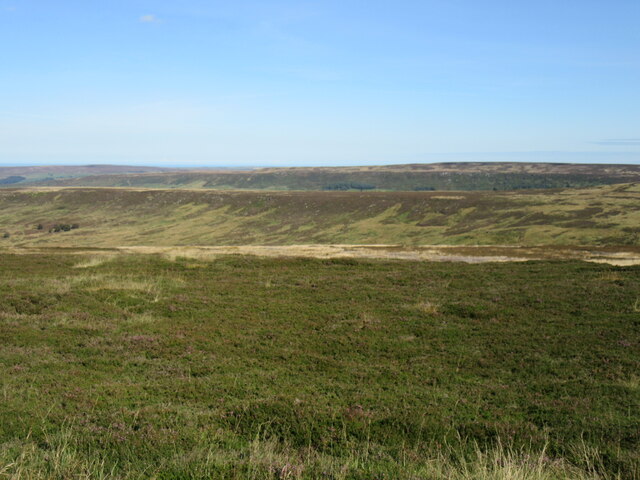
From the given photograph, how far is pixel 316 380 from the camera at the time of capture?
12414mm

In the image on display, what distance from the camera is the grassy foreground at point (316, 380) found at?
786 cm

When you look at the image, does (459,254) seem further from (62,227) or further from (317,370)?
(62,227)

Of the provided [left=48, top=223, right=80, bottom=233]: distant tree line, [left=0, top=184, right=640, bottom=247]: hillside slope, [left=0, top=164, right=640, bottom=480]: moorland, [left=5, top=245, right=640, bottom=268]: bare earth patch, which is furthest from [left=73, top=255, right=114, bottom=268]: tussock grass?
[left=48, top=223, right=80, bottom=233]: distant tree line

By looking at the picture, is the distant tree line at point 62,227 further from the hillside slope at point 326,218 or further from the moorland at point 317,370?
the moorland at point 317,370

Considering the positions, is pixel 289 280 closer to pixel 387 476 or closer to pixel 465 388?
pixel 465 388

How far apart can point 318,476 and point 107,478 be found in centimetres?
342

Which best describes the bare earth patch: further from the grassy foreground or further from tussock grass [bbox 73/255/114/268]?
the grassy foreground

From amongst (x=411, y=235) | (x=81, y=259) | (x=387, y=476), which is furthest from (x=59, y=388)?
(x=411, y=235)

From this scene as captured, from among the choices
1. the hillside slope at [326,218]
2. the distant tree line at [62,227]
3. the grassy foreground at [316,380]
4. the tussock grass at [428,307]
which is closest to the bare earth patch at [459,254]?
the grassy foreground at [316,380]

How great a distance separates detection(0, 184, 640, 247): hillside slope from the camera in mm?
107125

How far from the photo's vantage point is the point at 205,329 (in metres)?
16.9

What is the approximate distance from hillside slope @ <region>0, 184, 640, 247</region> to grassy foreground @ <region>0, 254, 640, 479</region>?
84.9 meters

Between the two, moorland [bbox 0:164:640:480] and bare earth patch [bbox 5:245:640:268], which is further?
bare earth patch [bbox 5:245:640:268]

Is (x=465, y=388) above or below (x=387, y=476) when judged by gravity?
below
